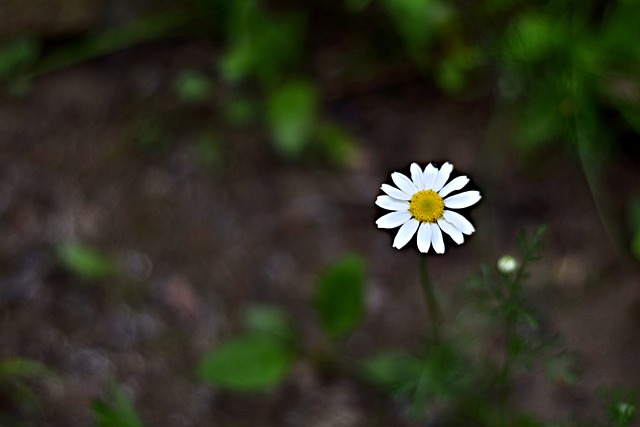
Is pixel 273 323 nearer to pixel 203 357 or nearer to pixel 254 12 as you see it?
pixel 203 357

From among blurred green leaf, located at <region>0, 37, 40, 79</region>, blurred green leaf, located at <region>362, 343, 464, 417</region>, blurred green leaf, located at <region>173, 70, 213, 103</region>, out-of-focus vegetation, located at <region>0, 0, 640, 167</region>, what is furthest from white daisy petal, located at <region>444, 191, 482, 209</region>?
blurred green leaf, located at <region>0, 37, 40, 79</region>

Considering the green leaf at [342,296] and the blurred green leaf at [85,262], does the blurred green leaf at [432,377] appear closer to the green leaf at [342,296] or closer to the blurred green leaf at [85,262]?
the green leaf at [342,296]

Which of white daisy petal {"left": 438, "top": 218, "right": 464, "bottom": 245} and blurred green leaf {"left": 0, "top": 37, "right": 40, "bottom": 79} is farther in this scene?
blurred green leaf {"left": 0, "top": 37, "right": 40, "bottom": 79}

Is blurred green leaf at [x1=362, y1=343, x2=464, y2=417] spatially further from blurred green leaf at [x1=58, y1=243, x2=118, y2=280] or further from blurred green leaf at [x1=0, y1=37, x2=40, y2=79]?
blurred green leaf at [x1=0, y1=37, x2=40, y2=79]

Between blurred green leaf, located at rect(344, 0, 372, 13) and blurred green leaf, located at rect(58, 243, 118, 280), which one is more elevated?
blurred green leaf, located at rect(344, 0, 372, 13)

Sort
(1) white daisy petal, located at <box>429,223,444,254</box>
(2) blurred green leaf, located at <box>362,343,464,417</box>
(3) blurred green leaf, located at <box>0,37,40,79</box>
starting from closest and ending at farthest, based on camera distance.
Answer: (1) white daisy petal, located at <box>429,223,444,254</box>
(2) blurred green leaf, located at <box>362,343,464,417</box>
(3) blurred green leaf, located at <box>0,37,40,79</box>

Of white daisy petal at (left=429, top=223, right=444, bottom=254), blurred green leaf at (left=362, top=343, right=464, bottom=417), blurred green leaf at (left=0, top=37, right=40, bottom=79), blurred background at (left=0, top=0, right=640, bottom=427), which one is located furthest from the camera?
blurred green leaf at (left=0, top=37, right=40, bottom=79)

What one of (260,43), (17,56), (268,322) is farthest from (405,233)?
(17,56)
